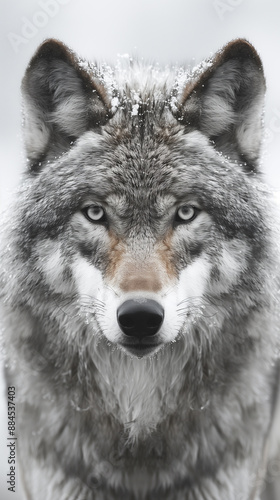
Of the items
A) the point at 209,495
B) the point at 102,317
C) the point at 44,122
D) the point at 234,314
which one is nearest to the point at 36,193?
the point at 44,122

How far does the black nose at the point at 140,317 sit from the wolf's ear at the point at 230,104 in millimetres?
1090

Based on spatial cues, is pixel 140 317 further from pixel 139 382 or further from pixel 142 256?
pixel 139 382

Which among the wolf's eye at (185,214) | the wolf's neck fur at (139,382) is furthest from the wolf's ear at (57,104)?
the wolf's neck fur at (139,382)

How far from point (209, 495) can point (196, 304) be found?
3.79 ft

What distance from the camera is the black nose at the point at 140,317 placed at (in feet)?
7.49

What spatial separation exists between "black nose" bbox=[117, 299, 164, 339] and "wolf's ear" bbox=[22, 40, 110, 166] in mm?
1084

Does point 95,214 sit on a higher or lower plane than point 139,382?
higher

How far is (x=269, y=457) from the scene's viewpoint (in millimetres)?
3410

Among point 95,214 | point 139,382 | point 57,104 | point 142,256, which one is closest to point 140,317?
point 142,256

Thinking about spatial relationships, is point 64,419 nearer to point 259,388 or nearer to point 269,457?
point 259,388

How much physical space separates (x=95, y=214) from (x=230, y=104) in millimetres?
969

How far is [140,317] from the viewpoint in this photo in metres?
2.30

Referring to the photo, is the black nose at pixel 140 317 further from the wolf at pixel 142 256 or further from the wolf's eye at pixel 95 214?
the wolf's eye at pixel 95 214

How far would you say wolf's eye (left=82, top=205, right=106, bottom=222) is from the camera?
266cm
